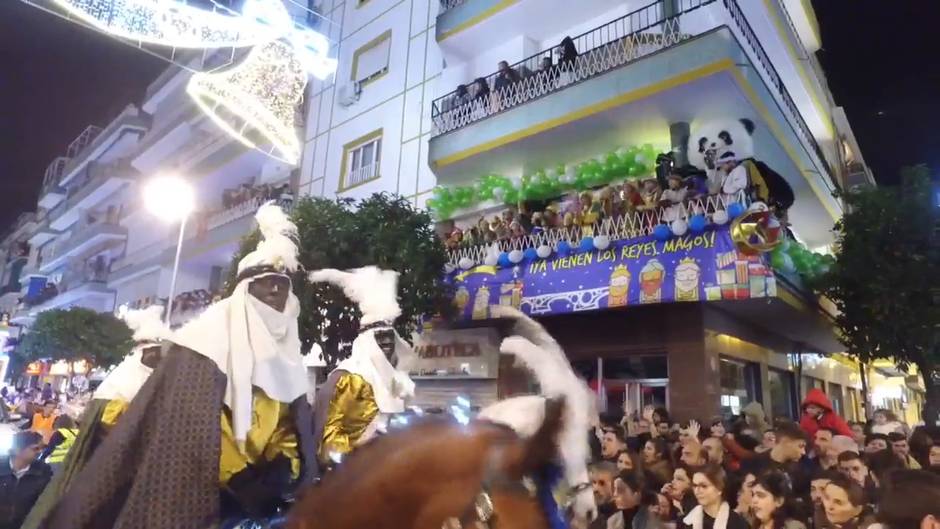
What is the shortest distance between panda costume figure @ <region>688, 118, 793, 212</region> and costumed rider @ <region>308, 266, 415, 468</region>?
6294mm

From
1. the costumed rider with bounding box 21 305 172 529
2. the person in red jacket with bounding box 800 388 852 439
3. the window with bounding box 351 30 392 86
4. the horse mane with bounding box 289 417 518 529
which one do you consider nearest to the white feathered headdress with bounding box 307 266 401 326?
the costumed rider with bounding box 21 305 172 529

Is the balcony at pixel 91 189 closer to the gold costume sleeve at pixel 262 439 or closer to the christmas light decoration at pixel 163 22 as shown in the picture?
the christmas light decoration at pixel 163 22

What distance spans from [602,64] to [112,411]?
9.88 meters

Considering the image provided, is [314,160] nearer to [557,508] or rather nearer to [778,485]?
[778,485]

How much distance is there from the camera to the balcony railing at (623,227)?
369 inches

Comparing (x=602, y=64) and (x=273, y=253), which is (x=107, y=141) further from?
(x=273, y=253)

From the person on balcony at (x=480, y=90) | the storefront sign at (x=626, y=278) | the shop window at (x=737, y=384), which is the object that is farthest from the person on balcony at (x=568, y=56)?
the shop window at (x=737, y=384)

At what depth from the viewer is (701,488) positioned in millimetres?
4207

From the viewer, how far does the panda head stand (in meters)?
10.8

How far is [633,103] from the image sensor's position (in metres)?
10.8

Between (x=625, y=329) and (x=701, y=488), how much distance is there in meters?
6.95

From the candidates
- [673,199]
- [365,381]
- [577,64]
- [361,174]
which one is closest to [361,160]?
[361,174]

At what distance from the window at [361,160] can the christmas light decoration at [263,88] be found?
154cm

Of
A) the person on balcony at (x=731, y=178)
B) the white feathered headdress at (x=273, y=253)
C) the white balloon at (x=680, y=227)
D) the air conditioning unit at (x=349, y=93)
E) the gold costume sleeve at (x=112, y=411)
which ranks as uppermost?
the air conditioning unit at (x=349, y=93)
